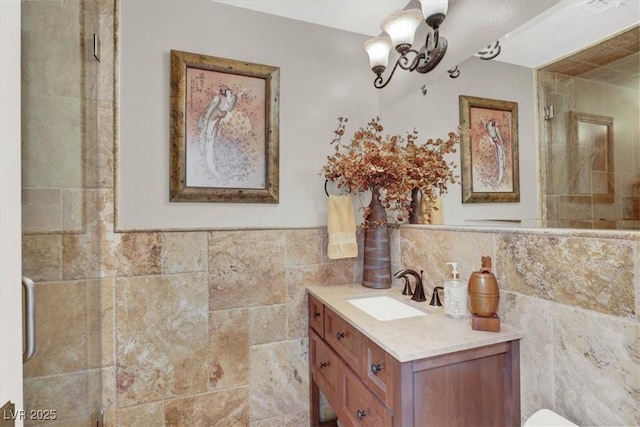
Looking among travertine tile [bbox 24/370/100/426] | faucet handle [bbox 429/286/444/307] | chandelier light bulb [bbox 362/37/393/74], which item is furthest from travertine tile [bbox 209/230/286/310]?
chandelier light bulb [bbox 362/37/393/74]

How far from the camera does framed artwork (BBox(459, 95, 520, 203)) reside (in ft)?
4.25

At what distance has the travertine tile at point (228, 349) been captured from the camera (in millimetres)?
1735

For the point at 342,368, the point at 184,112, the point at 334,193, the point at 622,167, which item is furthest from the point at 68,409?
the point at 622,167

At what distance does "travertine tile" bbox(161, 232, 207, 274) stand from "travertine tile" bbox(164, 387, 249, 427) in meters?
0.72

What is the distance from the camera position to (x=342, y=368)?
4.54ft

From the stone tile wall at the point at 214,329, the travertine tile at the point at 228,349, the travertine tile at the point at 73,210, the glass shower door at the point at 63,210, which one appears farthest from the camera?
the travertine tile at the point at 228,349

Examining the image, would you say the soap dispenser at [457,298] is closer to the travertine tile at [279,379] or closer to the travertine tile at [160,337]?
the travertine tile at [279,379]

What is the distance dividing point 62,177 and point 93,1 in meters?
0.95

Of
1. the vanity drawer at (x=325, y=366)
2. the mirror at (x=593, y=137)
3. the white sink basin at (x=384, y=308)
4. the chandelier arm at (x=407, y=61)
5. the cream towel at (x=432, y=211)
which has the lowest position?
the vanity drawer at (x=325, y=366)

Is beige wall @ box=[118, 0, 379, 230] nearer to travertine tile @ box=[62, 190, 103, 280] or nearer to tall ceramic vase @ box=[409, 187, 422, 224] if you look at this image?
travertine tile @ box=[62, 190, 103, 280]

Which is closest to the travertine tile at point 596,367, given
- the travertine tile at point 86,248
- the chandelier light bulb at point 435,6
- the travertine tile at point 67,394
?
the chandelier light bulb at point 435,6

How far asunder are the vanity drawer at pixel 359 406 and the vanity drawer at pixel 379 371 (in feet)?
0.13

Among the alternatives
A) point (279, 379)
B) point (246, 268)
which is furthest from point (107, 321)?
point (279, 379)

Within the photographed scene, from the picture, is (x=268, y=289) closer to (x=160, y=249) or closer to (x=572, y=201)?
(x=160, y=249)
